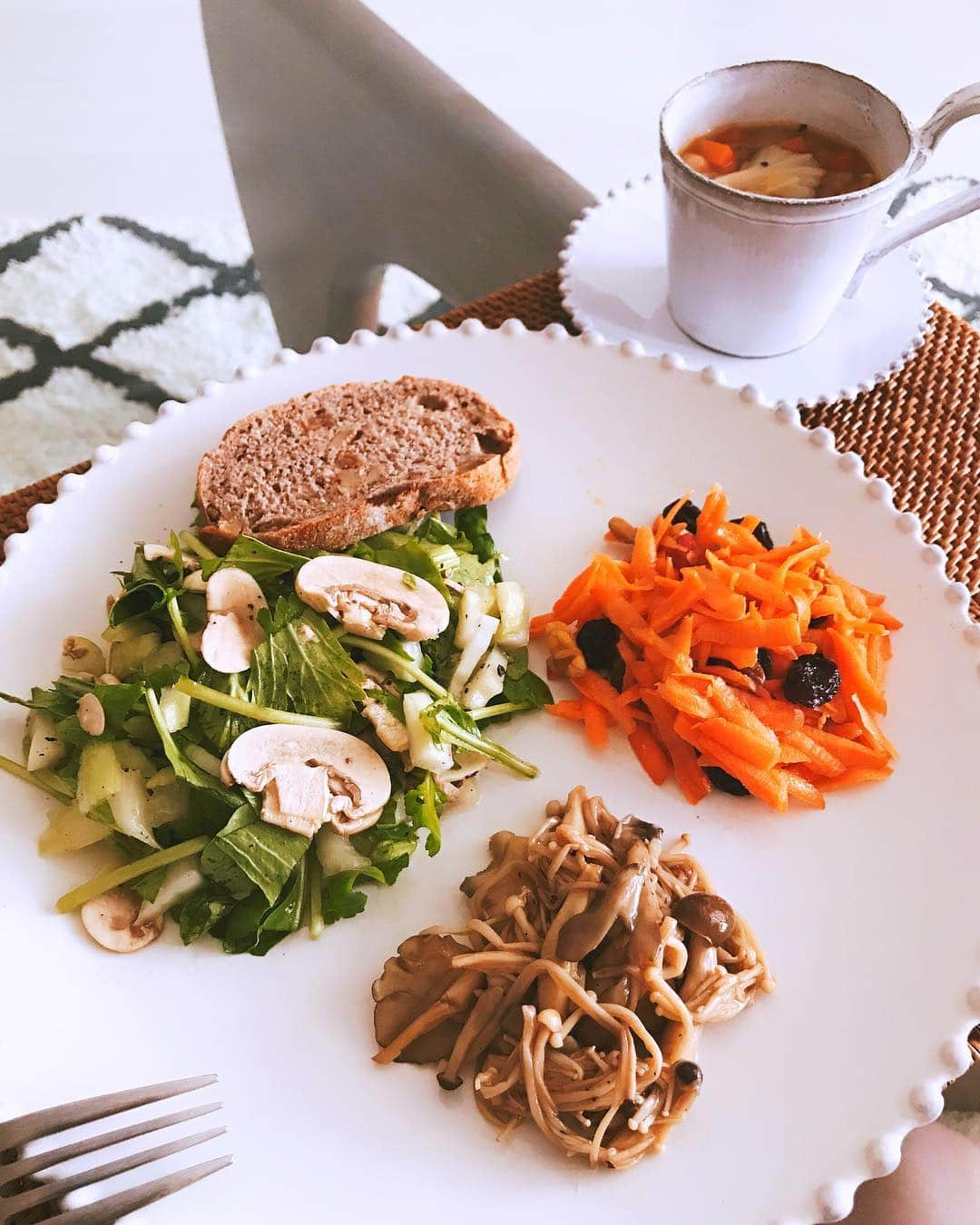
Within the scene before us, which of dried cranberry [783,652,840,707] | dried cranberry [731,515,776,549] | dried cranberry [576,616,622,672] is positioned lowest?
dried cranberry [576,616,622,672]

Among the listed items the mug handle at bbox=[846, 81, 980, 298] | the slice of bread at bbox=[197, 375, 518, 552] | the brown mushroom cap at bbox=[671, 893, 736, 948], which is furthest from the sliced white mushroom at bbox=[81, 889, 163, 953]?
the mug handle at bbox=[846, 81, 980, 298]

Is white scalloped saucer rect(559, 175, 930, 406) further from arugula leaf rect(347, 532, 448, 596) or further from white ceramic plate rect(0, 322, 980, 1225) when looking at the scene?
arugula leaf rect(347, 532, 448, 596)

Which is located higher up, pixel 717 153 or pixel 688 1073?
pixel 717 153

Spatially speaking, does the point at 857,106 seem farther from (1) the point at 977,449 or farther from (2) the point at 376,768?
(2) the point at 376,768

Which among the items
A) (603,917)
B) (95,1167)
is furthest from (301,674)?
(95,1167)

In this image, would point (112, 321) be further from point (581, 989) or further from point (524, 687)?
point (581, 989)

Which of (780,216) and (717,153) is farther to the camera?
(717,153)

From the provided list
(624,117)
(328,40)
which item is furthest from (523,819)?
(624,117)
